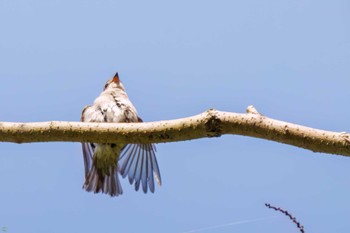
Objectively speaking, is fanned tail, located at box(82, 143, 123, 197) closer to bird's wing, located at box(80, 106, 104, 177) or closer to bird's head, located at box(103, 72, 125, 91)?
bird's wing, located at box(80, 106, 104, 177)

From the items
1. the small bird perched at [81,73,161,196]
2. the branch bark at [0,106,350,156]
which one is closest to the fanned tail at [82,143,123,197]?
the small bird perched at [81,73,161,196]

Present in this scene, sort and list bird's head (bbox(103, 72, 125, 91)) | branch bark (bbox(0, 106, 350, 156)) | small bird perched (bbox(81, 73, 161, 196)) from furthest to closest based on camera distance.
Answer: bird's head (bbox(103, 72, 125, 91)) < small bird perched (bbox(81, 73, 161, 196)) < branch bark (bbox(0, 106, 350, 156))

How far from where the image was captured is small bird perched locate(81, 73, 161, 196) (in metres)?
5.60

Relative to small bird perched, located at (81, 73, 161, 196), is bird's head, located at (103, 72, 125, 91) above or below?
above

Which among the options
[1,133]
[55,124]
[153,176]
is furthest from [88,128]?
[153,176]

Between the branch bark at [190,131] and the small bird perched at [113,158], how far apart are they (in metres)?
2.11

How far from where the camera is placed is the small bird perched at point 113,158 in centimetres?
560

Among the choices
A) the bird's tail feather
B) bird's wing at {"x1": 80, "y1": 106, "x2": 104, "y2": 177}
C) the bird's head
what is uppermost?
the bird's head

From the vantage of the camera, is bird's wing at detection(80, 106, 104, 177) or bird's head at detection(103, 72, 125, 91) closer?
bird's wing at detection(80, 106, 104, 177)

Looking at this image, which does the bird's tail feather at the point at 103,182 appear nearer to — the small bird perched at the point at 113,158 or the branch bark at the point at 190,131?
the small bird perched at the point at 113,158

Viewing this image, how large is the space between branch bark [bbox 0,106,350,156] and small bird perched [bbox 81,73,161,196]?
2.11 metres

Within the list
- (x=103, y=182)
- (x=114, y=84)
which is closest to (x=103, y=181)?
(x=103, y=182)

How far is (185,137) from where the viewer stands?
3033 millimetres

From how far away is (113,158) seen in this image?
5.67m
